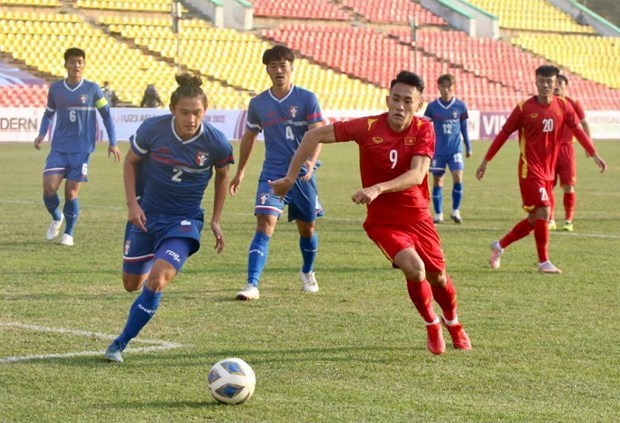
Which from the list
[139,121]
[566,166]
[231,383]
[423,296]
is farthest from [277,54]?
[139,121]

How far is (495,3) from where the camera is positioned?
59125 millimetres

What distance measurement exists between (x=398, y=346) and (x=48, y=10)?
3980 cm

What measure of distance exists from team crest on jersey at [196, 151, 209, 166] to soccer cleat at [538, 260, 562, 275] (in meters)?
5.25

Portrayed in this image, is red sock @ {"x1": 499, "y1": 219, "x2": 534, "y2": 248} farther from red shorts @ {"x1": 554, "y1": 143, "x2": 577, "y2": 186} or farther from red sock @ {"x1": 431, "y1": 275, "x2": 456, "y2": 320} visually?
red shorts @ {"x1": 554, "y1": 143, "x2": 577, "y2": 186}

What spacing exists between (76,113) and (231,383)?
826cm

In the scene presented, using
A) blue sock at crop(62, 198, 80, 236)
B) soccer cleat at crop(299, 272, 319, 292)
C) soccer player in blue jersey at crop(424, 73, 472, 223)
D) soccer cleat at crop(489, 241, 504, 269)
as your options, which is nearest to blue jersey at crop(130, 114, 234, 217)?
soccer cleat at crop(299, 272, 319, 292)

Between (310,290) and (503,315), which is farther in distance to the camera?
(310,290)

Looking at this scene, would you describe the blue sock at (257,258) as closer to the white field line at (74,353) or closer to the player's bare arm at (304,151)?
the white field line at (74,353)

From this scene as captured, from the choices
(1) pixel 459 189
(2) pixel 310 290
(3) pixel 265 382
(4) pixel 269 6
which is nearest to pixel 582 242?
(1) pixel 459 189

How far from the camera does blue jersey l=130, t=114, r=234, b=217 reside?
7652mm

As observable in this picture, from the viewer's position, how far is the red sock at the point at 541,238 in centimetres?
1195

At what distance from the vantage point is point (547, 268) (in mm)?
11906

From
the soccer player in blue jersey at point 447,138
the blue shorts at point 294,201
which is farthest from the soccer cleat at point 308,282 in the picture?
the soccer player in blue jersey at point 447,138

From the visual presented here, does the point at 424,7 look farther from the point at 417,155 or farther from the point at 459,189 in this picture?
the point at 417,155
